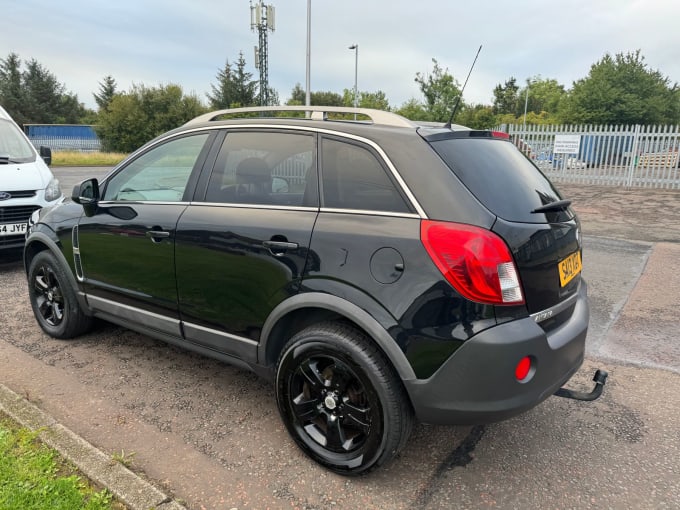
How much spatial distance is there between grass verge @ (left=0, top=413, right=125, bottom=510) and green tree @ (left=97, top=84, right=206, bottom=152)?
135ft

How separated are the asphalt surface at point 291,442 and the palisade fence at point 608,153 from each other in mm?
14621

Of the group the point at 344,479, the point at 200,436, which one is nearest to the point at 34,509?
the point at 200,436

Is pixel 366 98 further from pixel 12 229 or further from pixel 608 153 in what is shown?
pixel 12 229

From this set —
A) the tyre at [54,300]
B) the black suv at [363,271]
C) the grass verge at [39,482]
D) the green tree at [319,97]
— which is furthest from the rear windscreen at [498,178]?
the green tree at [319,97]

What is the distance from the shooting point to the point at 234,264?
275 centimetres

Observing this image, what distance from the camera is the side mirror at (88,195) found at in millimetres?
3627

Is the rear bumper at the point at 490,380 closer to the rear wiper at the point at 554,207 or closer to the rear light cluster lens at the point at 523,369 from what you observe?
the rear light cluster lens at the point at 523,369

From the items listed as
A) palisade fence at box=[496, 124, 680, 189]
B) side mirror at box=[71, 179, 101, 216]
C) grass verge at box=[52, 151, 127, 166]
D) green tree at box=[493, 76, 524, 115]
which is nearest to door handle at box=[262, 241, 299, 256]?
side mirror at box=[71, 179, 101, 216]

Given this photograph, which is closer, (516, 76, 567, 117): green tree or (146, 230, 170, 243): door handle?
(146, 230, 170, 243): door handle

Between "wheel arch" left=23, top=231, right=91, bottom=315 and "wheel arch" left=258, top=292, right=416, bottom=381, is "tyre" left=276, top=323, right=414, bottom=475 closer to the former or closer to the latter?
"wheel arch" left=258, top=292, right=416, bottom=381

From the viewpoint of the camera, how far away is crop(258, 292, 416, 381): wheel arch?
2.21 meters

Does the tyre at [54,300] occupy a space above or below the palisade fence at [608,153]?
below

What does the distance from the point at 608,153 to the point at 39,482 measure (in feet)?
62.6

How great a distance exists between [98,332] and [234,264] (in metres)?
2.21
